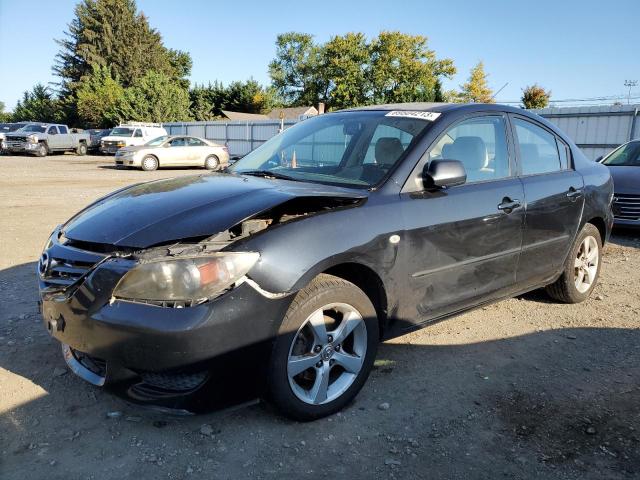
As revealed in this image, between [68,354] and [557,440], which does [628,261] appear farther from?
[68,354]

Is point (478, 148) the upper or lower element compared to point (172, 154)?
upper

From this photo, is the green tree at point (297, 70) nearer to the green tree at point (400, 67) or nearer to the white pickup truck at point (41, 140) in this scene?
the green tree at point (400, 67)

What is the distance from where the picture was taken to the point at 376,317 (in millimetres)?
2955

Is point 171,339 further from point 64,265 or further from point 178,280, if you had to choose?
point 64,265

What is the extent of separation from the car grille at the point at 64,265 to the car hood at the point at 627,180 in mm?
7430

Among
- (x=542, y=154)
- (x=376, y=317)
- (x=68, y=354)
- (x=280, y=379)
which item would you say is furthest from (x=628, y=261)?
(x=68, y=354)

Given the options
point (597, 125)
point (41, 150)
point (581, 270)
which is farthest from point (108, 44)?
point (581, 270)

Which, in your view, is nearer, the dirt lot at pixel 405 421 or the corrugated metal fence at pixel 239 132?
the dirt lot at pixel 405 421

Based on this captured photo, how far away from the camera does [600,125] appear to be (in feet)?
52.0

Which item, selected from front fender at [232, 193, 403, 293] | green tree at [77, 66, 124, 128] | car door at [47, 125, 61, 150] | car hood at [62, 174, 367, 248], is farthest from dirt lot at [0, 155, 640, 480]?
green tree at [77, 66, 124, 128]

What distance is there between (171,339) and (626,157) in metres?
8.75

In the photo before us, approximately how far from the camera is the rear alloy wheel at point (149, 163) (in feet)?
68.8

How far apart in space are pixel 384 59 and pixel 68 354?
73158 mm

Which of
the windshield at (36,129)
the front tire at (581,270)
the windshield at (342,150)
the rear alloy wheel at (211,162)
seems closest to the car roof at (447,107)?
the windshield at (342,150)
